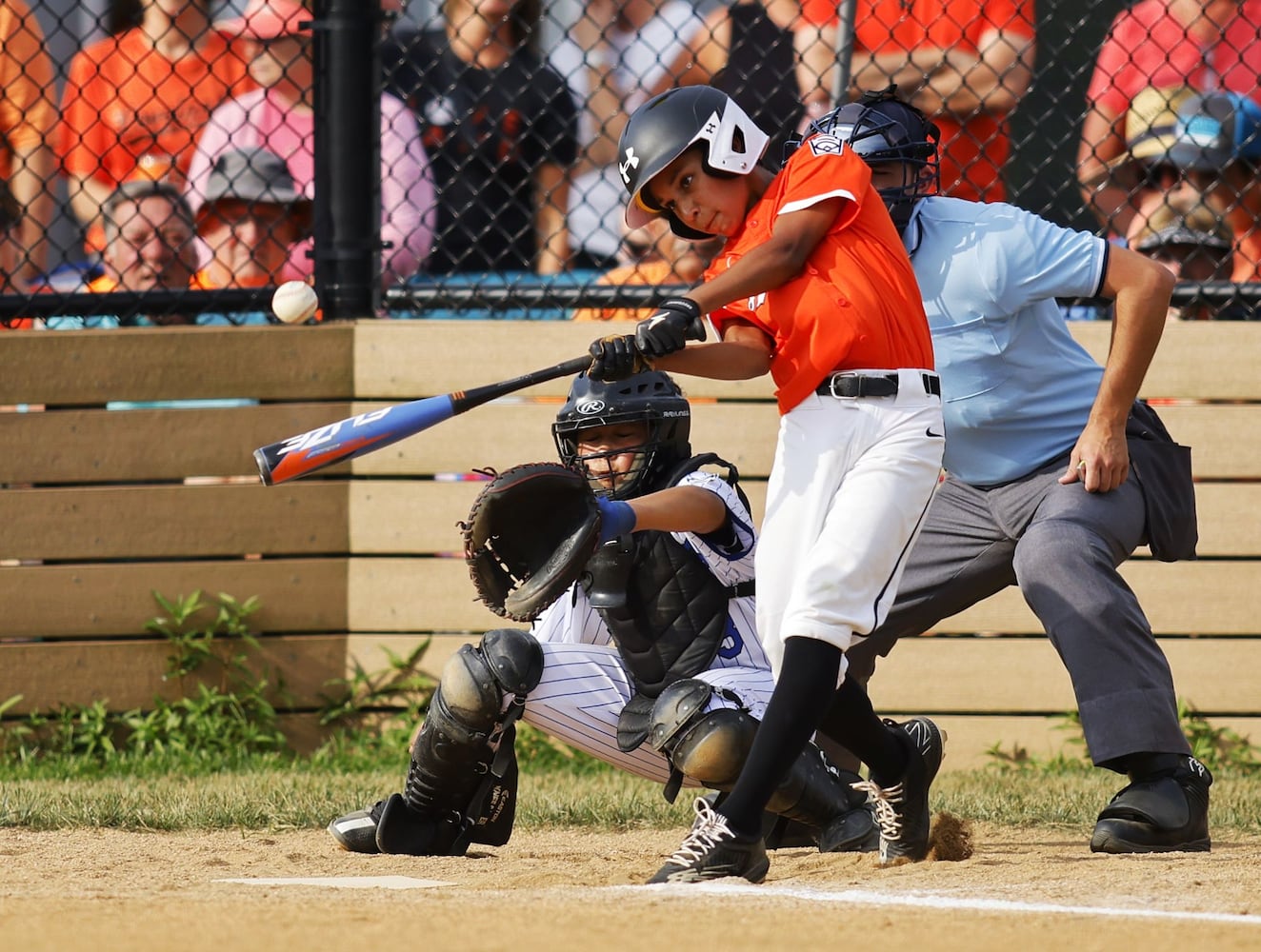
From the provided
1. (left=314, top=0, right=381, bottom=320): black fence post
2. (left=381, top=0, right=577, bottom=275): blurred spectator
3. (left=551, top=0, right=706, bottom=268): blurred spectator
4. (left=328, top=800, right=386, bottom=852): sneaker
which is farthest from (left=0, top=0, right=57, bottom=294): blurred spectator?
(left=328, top=800, right=386, bottom=852): sneaker

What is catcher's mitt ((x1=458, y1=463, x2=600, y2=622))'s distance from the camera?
3.35m

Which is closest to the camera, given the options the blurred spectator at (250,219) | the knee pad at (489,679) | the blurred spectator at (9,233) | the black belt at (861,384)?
Result: the black belt at (861,384)

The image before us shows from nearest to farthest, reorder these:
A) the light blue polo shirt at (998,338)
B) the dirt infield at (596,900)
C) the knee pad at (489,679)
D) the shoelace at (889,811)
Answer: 1. the dirt infield at (596,900)
2. the shoelace at (889,811)
3. the knee pad at (489,679)
4. the light blue polo shirt at (998,338)

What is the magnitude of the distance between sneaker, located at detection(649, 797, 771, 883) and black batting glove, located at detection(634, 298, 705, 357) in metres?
0.90

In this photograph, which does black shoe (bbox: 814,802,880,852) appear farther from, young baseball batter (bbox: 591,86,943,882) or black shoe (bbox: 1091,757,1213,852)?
black shoe (bbox: 1091,757,1213,852)

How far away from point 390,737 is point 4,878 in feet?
6.82

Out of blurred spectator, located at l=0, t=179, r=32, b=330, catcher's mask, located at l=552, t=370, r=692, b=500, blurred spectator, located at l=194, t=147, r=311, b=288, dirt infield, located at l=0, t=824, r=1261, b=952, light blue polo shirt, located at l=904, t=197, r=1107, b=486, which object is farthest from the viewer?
blurred spectator, located at l=0, t=179, r=32, b=330

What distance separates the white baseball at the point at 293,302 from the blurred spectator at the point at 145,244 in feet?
2.15

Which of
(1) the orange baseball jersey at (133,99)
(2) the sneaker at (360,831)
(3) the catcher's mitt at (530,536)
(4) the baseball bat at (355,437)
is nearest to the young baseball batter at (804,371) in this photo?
(3) the catcher's mitt at (530,536)

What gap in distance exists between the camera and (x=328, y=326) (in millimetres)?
5520

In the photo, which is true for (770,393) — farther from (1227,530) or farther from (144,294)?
(144,294)

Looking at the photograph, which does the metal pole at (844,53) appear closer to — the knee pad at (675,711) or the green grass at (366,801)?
the green grass at (366,801)

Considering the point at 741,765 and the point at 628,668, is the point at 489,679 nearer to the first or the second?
the point at 628,668

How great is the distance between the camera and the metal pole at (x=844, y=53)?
557 cm
